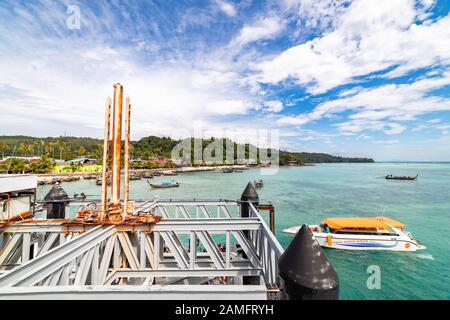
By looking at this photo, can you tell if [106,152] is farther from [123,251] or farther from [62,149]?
[62,149]

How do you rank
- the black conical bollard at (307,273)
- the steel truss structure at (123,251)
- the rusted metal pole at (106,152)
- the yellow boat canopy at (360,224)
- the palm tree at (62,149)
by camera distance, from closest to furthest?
1. the black conical bollard at (307,273)
2. the steel truss structure at (123,251)
3. the rusted metal pole at (106,152)
4. the yellow boat canopy at (360,224)
5. the palm tree at (62,149)

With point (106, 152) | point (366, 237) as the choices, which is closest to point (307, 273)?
point (106, 152)

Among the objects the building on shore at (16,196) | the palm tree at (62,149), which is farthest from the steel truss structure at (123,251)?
the palm tree at (62,149)

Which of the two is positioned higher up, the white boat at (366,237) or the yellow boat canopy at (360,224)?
the yellow boat canopy at (360,224)

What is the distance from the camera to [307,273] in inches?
154

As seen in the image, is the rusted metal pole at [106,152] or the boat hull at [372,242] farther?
the boat hull at [372,242]

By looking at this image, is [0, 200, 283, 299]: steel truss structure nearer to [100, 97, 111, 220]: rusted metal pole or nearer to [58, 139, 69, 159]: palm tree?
[100, 97, 111, 220]: rusted metal pole

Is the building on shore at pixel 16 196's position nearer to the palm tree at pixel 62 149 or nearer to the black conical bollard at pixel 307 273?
the black conical bollard at pixel 307 273

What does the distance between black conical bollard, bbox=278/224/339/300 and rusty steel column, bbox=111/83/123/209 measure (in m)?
7.35

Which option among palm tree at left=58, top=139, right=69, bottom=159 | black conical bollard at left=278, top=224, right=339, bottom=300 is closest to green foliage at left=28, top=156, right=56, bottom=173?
palm tree at left=58, top=139, right=69, bottom=159

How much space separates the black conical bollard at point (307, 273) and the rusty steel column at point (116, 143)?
735 cm

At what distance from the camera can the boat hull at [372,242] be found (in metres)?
21.9
